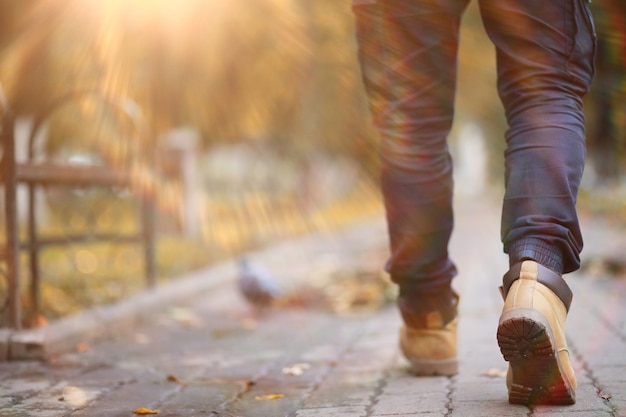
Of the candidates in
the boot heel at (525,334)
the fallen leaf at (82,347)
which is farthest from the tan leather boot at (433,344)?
the fallen leaf at (82,347)

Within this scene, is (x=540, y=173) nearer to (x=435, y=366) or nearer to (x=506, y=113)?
(x=506, y=113)

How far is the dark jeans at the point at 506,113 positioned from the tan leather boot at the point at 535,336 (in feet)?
0.20

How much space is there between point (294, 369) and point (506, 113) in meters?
1.30

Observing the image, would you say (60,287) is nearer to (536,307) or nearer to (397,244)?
(397,244)

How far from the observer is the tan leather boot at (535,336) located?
2.38m

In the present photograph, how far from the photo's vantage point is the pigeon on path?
6098 mm

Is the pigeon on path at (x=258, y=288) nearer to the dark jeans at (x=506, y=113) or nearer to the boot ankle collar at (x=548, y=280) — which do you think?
the dark jeans at (x=506, y=113)

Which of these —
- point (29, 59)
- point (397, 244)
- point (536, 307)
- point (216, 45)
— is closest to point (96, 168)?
point (397, 244)

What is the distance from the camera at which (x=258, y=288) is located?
20.0 feet

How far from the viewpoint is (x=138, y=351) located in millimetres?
4273

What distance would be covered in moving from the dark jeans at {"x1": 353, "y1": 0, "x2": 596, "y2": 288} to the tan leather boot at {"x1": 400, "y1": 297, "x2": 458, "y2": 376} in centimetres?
14

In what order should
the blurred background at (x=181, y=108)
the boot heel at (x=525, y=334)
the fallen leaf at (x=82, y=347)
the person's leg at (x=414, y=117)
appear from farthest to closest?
1. the blurred background at (x=181, y=108)
2. the fallen leaf at (x=82, y=347)
3. the person's leg at (x=414, y=117)
4. the boot heel at (x=525, y=334)

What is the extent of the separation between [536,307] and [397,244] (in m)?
0.75

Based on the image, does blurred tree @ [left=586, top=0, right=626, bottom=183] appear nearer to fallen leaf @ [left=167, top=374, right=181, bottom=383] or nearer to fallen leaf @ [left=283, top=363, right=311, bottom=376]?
fallen leaf @ [left=283, top=363, right=311, bottom=376]
